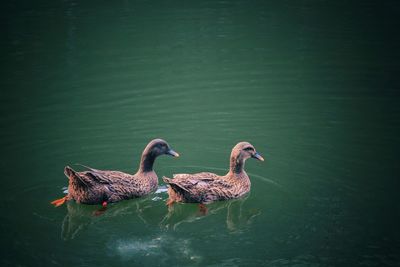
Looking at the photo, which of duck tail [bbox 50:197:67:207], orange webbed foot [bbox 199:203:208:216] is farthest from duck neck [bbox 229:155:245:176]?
duck tail [bbox 50:197:67:207]

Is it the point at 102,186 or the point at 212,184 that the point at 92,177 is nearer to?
the point at 102,186

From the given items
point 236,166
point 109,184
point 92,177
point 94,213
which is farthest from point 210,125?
point 94,213

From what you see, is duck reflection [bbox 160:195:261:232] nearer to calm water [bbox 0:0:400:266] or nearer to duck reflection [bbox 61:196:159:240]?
calm water [bbox 0:0:400:266]

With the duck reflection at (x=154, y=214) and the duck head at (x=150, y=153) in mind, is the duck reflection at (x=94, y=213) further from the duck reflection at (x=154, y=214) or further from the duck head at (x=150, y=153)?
the duck head at (x=150, y=153)

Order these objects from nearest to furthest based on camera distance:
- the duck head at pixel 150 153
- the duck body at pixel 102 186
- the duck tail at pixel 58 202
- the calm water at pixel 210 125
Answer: the calm water at pixel 210 125
the duck body at pixel 102 186
the duck tail at pixel 58 202
the duck head at pixel 150 153

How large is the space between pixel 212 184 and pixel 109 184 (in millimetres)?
1686

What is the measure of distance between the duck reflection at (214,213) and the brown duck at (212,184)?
0.11m

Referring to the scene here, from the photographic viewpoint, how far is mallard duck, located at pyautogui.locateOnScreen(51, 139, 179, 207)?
880cm

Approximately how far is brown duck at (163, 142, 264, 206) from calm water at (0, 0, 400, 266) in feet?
0.60

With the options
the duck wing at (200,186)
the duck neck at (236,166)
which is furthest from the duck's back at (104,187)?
the duck neck at (236,166)

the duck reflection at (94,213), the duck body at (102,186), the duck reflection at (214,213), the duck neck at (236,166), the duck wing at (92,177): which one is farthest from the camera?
the duck neck at (236,166)

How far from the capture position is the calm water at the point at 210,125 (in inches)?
309

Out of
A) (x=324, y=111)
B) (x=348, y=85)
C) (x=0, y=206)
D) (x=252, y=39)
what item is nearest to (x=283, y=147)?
(x=324, y=111)

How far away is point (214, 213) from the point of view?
8.81 m
